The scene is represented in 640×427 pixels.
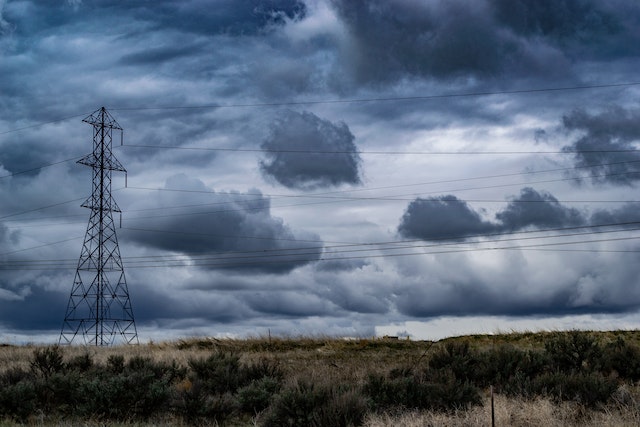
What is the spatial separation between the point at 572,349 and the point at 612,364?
5.04ft

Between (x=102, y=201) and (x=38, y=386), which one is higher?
(x=102, y=201)

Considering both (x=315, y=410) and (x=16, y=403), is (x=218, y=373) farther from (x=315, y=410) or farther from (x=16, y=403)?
(x=315, y=410)

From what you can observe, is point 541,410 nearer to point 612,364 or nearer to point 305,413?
point 305,413

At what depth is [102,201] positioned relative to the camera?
52.3 metres

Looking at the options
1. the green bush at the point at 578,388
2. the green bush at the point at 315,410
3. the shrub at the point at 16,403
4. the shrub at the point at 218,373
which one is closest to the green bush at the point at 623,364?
the green bush at the point at 578,388

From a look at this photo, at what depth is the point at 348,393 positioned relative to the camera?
15516mm

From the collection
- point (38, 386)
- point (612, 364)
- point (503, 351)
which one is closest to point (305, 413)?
point (38, 386)

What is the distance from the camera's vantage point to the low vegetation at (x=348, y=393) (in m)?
15.2

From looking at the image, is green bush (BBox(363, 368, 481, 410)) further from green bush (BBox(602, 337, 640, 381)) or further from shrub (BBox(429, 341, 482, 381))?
green bush (BBox(602, 337, 640, 381))

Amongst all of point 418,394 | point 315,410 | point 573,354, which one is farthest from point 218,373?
point 573,354

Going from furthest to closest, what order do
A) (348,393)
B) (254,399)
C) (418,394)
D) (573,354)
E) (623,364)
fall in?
1. (573,354)
2. (623,364)
3. (254,399)
4. (418,394)
5. (348,393)

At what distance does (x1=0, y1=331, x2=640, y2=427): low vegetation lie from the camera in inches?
597

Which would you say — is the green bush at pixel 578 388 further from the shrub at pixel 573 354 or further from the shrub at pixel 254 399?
the shrub at pixel 254 399

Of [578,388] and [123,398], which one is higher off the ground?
[123,398]
